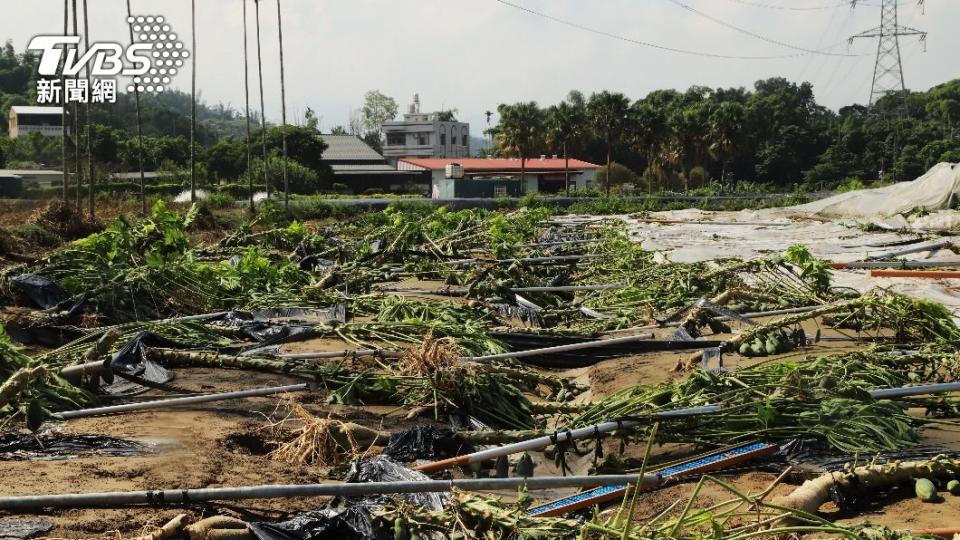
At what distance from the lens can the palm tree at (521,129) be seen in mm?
52125

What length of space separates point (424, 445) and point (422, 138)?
74004mm

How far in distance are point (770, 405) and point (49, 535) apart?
377cm

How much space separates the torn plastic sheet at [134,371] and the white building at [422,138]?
69994mm

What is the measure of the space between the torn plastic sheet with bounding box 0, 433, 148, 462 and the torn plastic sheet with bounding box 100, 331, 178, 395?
1276 millimetres

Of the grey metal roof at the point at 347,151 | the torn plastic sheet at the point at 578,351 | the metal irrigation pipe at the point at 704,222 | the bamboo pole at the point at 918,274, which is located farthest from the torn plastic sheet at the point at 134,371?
the grey metal roof at the point at 347,151

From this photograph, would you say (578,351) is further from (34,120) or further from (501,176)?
(34,120)

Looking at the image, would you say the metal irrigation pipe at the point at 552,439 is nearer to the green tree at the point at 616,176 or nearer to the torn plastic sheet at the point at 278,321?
the torn plastic sheet at the point at 278,321

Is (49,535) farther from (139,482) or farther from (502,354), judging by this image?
(502,354)

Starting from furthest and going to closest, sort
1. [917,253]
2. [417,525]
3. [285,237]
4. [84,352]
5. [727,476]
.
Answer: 1. [285,237]
2. [917,253]
3. [84,352]
4. [727,476]
5. [417,525]

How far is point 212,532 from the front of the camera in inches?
153

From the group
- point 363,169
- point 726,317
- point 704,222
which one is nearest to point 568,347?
point 726,317

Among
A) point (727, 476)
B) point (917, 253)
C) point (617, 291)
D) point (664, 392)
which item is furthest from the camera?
point (917, 253)

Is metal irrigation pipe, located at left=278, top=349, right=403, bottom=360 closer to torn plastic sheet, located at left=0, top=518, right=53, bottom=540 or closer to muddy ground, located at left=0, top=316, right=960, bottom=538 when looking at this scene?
muddy ground, located at left=0, top=316, right=960, bottom=538

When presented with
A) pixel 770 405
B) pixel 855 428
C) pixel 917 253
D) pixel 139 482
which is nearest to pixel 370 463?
pixel 139 482
